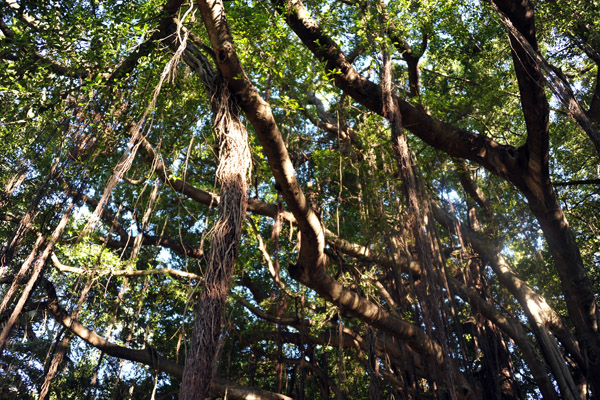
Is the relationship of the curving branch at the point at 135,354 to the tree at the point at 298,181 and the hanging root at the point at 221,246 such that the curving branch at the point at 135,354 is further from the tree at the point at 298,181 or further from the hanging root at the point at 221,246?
the hanging root at the point at 221,246

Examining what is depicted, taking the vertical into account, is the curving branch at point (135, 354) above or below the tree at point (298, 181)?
below

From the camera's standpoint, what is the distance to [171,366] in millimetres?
4809

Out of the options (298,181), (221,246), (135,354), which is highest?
(298,181)

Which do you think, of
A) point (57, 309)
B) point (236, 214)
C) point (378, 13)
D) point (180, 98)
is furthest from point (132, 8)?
point (57, 309)

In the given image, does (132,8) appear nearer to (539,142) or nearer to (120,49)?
(120,49)

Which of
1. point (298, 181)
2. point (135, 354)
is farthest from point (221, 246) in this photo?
point (135, 354)

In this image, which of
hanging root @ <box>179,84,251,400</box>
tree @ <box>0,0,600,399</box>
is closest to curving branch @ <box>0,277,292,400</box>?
tree @ <box>0,0,600,399</box>

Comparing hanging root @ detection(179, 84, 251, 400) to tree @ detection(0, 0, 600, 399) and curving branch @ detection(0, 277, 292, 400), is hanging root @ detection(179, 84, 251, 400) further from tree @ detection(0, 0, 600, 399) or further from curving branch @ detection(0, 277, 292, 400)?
curving branch @ detection(0, 277, 292, 400)

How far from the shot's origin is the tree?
2.59m

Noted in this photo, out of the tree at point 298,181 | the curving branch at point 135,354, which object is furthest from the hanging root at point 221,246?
the curving branch at point 135,354

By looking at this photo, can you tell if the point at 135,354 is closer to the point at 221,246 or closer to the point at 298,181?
the point at 298,181

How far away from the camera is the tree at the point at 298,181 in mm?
2590

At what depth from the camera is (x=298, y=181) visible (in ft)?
13.1

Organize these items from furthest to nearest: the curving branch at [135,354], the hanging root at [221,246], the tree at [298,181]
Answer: the curving branch at [135,354] → the tree at [298,181] → the hanging root at [221,246]
